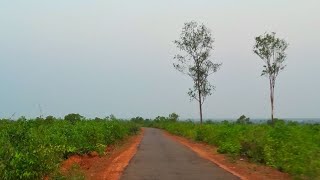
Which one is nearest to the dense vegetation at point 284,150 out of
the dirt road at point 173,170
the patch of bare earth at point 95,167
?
the dirt road at point 173,170

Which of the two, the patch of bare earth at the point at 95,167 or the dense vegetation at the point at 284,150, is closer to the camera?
the dense vegetation at the point at 284,150

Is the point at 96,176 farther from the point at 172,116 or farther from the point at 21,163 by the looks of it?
the point at 172,116

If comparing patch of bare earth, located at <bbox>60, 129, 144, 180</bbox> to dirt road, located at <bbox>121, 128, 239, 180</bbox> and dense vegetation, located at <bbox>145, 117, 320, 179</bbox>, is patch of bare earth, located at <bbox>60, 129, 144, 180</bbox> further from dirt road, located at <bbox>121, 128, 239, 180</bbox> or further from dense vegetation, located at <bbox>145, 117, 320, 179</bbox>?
dense vegetation, located at <bbox>145, 117, 320, 179</bbox>

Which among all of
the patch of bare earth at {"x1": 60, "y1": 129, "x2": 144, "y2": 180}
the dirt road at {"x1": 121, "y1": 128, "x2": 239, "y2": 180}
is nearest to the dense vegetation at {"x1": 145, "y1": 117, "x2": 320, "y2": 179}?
the dirt road at {"x1": 121, "y1": 128, "x2": 239, "y2": 180}

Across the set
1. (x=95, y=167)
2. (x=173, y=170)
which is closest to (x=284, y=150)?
(x=173, y=170)

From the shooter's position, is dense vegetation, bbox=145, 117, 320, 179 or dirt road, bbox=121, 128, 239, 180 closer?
dense vegetation, bbox=145, 117, 320, 179

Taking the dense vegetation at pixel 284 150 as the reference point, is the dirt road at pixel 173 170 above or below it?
below

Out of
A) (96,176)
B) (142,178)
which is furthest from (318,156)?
(96,176)

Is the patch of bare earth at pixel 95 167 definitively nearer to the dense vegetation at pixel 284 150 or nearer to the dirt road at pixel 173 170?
the dirt road at pixel 173 170

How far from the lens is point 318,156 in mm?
15391

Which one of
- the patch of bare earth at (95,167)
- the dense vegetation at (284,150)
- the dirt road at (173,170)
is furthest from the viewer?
the patch of bare earth at (95,167)

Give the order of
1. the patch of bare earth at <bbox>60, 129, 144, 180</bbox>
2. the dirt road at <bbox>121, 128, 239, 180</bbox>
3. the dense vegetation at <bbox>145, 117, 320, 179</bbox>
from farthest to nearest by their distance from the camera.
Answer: the patch of bare earth at <bbox>60, 129, 144, 180</bbox> < the dirt road at <bbox>121, 128, 239, 180</bbox> < the dense vegetation at <bbox>145, 117, 320, 179</bbox>

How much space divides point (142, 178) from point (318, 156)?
5.74m

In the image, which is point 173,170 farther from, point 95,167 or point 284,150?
point 284,150
